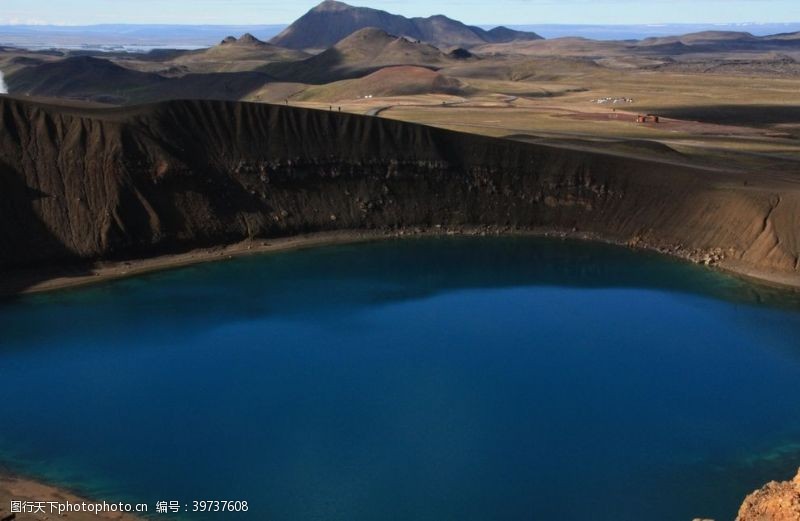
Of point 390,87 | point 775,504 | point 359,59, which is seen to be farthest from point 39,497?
point 359,59

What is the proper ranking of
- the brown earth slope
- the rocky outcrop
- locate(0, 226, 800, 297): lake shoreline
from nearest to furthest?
the rocky outcrop → locate(0, 226, 800, 297): lake shoreline → the brown earth slope

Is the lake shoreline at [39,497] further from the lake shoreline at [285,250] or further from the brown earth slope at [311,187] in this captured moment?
the brown earth slope at [311,187]

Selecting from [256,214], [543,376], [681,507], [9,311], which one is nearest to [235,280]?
[256,214]

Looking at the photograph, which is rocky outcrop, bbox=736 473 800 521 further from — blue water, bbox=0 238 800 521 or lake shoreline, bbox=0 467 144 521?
lake shoreline, bbox=0 467 144 521

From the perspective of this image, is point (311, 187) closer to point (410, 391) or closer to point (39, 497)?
point (410, 391)

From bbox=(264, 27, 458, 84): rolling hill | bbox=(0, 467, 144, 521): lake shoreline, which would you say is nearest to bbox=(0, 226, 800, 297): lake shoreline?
bbox=(0, 467, 144, 521): lake shoreline

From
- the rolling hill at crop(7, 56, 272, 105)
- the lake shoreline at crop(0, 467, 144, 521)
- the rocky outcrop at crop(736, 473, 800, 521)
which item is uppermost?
the rocky outcrop at crop(736, 473, 800, 521)
